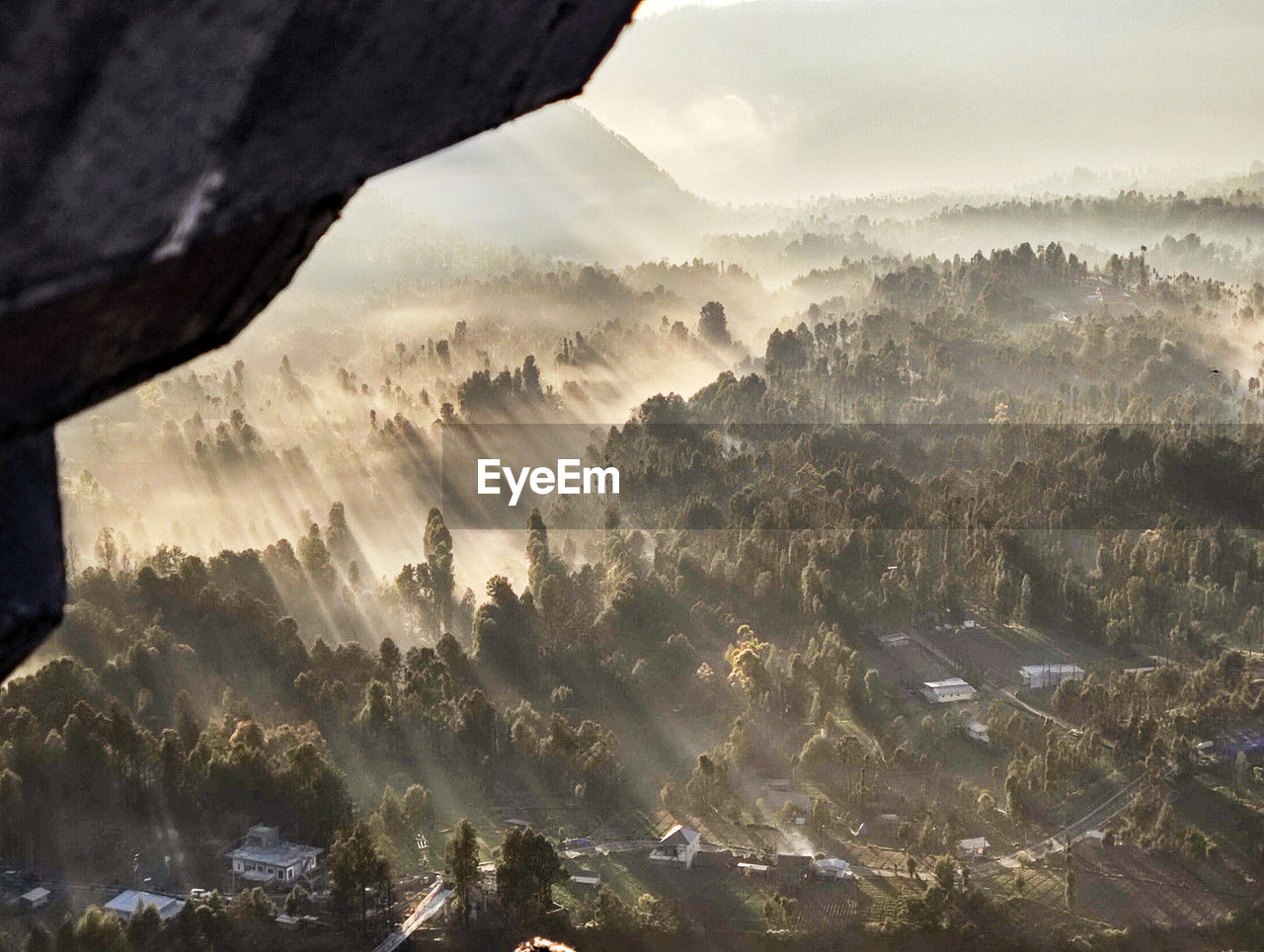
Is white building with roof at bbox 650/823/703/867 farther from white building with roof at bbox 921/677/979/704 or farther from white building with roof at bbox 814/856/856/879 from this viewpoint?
white building with roof at bbox 921/677/979/704

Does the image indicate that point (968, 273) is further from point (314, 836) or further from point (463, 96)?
point (463, 96)

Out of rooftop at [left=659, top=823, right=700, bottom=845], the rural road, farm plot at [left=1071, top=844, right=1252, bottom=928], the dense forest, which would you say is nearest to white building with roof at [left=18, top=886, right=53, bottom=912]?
the dense forest

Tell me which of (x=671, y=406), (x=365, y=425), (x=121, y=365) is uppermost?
(x=121, y=365)

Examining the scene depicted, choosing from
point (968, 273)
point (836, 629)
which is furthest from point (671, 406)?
point (968, 273)

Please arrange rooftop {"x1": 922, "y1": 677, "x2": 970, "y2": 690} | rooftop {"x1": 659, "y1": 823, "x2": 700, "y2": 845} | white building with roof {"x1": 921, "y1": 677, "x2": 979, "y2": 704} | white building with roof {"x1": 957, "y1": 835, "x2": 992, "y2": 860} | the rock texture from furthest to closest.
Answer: rooftop {"x1": 922, "y1": 677, "x2": 970, "y2": 690}
white building with roof {"x1": 921, "y1": 677, "x2": 979, "y2": 704}
white building with roof {"x1": 957, "y1": 835, "x2": 992, "y2": 860}
rooftop {"x1": 659, "y1": 823, "x2": 700, "y2": 845}
the rock texture

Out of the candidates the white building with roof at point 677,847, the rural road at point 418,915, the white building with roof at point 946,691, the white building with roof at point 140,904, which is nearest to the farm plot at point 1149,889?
the white building with roof at point 946,691
